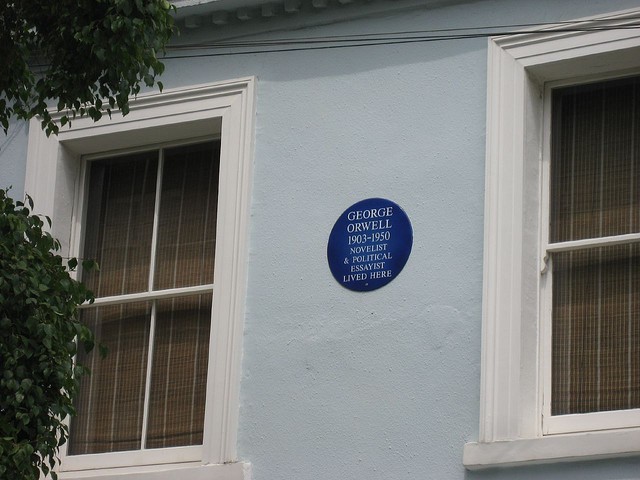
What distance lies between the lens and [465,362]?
763cm

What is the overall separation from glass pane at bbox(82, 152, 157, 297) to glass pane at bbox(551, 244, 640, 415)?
93.8 inches

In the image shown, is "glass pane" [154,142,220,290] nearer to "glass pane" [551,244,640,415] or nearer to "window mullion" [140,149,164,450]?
"window mullion" [140,149,164,450]

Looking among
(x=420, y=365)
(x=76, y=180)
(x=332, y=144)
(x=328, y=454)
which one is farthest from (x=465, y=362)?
(x=76, y=180)

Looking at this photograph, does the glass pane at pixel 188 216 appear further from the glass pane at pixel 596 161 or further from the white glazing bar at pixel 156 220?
the glass pane at pixel 596 161

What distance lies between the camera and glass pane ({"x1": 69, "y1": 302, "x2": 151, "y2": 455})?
8.59 m

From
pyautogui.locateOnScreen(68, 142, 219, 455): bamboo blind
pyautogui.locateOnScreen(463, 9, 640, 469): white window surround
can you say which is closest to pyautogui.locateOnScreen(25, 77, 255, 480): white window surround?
pyautogui.locateOnScreen(68, 142, 219, 455): bamboo blind

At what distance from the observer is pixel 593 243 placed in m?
7.73

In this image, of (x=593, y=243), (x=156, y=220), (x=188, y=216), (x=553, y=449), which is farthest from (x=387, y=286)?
(x=156, y=220)

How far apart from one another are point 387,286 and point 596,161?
3.93 feet

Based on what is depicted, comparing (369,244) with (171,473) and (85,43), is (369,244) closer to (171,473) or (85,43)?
(171,473)

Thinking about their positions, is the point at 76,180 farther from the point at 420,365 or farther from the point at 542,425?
the point at 542,425

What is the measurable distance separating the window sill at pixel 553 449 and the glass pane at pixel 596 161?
1.11 m

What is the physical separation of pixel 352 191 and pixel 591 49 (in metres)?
1.40

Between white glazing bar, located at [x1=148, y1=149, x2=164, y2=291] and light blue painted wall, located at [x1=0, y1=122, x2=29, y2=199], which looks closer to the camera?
white glazing bar, located at [x1=148, y1=149, x2=164, y2=291]
